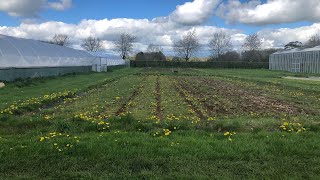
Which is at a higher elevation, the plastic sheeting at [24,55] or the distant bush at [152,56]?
the distant bush at [152,56]

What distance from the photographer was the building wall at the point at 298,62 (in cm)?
5929

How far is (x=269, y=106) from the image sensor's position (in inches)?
592

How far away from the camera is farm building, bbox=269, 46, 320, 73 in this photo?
5938cm

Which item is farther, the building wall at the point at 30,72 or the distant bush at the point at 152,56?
the distant bush at the point at 152,56

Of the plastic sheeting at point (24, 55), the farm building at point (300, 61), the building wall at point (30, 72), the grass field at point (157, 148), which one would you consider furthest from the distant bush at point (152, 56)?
the grass field at point (157, 148)

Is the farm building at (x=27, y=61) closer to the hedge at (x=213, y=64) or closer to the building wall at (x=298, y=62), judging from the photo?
the building wall at (x=298, y=62)

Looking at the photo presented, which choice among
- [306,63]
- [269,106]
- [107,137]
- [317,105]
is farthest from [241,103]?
[306,63]

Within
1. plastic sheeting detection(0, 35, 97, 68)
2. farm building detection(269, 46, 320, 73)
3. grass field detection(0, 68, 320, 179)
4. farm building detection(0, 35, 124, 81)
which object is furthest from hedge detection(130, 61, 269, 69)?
grass field detection(0, 68, 320, 179)

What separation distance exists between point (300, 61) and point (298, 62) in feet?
3.51

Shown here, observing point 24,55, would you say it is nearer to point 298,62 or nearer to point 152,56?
point 298,62

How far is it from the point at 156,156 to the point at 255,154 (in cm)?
212

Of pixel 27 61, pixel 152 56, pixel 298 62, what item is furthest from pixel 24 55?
pixel 152 56

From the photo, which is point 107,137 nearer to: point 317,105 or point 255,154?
point 255,154

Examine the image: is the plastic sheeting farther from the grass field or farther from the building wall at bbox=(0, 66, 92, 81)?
the grass field
